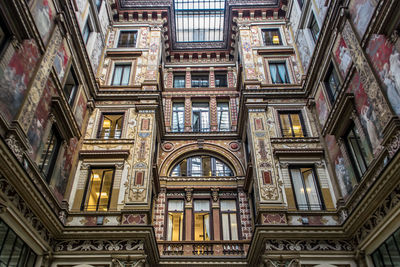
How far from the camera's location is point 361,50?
522 inches

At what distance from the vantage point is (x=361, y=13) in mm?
13469

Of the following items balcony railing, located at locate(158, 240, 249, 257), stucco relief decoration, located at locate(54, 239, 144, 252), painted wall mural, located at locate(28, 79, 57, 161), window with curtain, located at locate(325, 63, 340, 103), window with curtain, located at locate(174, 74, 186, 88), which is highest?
window with curtain, located at locate(174, 74, 186, 88)

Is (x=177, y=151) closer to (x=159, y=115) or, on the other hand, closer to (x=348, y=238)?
(x=159, y=115)

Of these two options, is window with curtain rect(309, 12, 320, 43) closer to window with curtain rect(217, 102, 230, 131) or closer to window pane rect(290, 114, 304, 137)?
window pane rect(290, 114, 304, 137)

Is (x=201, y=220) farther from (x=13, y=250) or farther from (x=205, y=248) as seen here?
(x=13, y=250)

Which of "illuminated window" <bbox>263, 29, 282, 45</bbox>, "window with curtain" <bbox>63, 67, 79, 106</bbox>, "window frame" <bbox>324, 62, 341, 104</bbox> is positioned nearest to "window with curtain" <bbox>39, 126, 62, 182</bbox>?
"window with curtain" <bbox>63, 67, 79, 106</bbox>

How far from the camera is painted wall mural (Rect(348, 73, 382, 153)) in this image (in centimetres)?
1224

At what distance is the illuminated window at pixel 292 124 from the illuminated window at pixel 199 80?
8674mm

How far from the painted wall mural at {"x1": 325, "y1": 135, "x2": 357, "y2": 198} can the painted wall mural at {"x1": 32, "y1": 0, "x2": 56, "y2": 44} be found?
44.5 ft

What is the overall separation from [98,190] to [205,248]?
236 inches

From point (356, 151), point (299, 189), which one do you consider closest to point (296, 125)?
point (299, 189)

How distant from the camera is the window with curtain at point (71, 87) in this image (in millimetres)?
16609

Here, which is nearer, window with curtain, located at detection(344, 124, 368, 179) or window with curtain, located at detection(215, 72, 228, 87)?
window with curtain, located at detection(344, 124, 368, 179)

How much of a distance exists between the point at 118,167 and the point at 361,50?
38.4 ft
